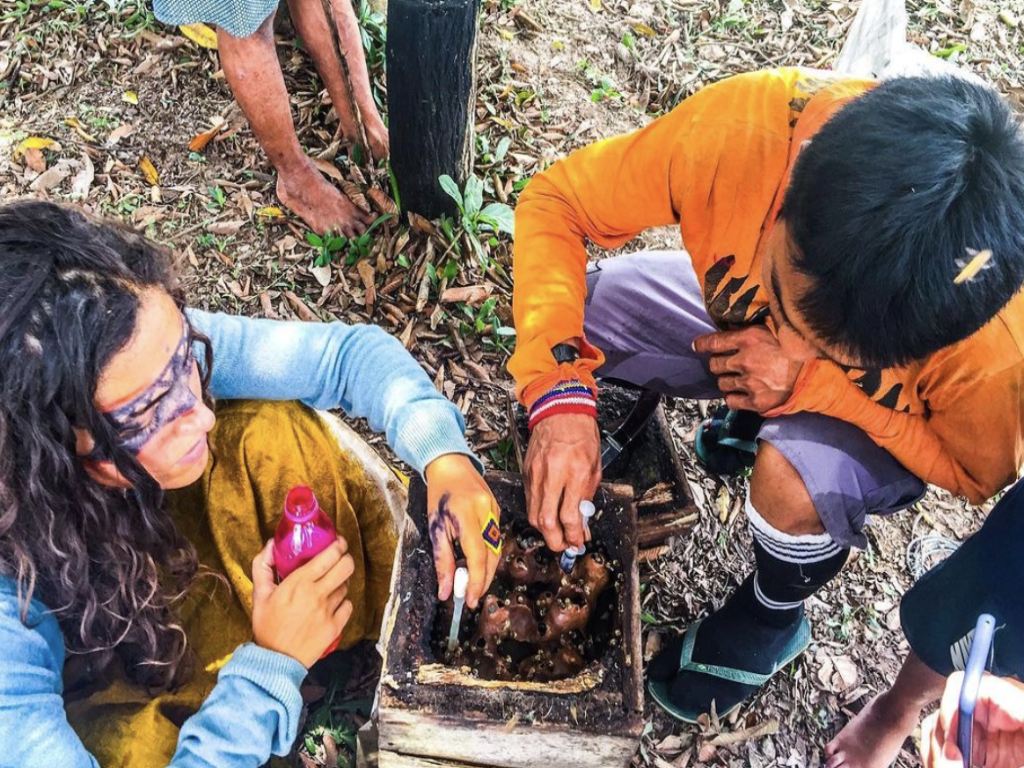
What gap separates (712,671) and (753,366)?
3.45ft

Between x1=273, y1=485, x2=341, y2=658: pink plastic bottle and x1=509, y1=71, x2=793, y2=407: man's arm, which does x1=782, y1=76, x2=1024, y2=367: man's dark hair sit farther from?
x1=273, y1=485, x2=341, y2=658: pink plastic bottle

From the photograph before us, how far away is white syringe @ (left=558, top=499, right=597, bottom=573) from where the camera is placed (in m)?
1.98

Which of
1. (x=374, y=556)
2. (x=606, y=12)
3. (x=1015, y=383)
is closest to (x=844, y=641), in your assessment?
(x=1015, y=383)

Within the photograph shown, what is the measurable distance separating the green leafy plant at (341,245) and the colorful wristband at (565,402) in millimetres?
1485

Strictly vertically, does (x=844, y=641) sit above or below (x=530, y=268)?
below

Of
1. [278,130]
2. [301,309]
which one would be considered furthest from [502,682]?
[278,130]

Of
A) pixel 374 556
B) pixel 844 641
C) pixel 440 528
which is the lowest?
pixel 844 641

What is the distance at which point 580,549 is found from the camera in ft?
6.73

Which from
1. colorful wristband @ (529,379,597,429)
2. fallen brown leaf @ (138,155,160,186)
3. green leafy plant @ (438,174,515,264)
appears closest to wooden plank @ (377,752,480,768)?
colorful wristband @ (529,379,597,429)

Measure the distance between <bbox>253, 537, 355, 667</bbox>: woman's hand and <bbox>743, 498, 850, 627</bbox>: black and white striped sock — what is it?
3.67 feet

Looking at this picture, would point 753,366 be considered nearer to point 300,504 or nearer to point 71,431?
point 300,504

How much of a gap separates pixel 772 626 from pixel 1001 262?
1.43m

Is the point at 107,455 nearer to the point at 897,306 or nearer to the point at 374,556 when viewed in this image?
the point at 374,556

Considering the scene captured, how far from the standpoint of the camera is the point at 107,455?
5.57 feet
